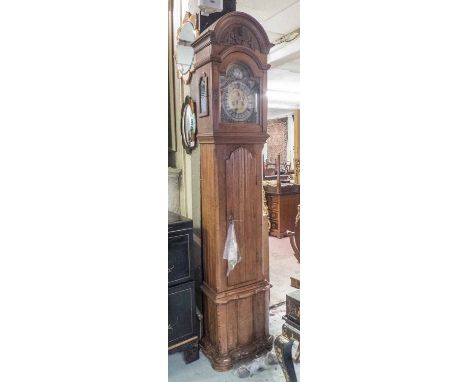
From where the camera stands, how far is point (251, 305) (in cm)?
272

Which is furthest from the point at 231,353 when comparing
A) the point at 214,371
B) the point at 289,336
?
the point at 289,336

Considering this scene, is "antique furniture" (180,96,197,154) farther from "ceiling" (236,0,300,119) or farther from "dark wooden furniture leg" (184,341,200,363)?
"dark wooden furniture leg" (184,341,200,363)

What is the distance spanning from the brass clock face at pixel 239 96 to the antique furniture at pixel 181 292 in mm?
820

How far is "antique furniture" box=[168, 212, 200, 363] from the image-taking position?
2.56 meters

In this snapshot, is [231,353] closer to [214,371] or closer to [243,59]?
[214,371]

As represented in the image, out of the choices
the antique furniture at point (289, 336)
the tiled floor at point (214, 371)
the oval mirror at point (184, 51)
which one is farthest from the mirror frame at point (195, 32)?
the tiled floor at point (214, 371)

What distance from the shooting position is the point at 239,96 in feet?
8.47

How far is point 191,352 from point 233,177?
1331mm

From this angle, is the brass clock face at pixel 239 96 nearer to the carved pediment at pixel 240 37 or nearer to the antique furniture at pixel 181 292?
the carved pediment at pixel 240 37

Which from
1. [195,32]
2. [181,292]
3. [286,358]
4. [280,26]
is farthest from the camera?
[280,26]
